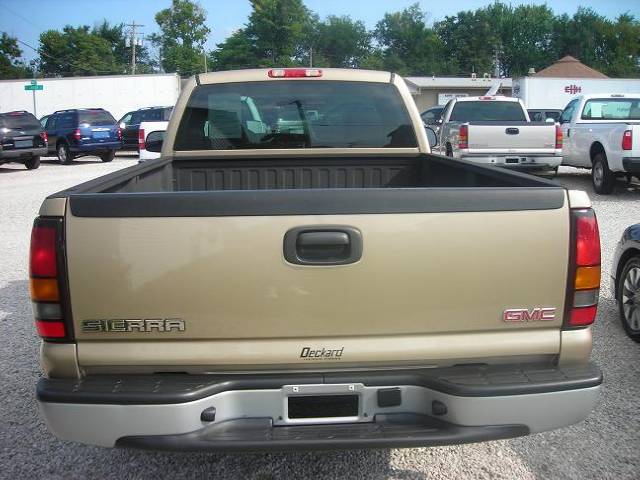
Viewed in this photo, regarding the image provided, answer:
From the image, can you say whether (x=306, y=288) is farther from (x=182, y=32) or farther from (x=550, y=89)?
(x=182, y=32)

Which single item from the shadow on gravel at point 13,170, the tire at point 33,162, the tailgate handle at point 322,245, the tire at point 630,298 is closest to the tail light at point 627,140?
the tire at point 630,298

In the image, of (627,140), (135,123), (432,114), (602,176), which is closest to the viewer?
(627,140)

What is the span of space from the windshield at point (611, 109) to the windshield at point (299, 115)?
1046 cm

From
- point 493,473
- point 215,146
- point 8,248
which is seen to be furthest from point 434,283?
point 8,248

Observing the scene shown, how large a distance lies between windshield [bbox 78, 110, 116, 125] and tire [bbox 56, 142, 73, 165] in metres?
1.15

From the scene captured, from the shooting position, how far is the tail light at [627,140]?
11023mm

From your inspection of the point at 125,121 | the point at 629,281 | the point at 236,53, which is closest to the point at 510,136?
the point at 629,281

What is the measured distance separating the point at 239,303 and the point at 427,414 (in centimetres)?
87

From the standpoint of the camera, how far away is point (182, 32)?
305 feet

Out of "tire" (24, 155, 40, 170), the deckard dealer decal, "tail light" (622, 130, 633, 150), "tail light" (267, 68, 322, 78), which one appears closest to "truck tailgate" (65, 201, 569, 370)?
the deckard dealer decal

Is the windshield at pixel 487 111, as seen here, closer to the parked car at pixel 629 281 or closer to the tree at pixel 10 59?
the parked car at pixel 629 281

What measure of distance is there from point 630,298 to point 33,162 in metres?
19.9

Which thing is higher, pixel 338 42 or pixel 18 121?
pixel 338 42

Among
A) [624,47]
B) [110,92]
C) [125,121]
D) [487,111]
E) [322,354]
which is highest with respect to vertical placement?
[624,47]
